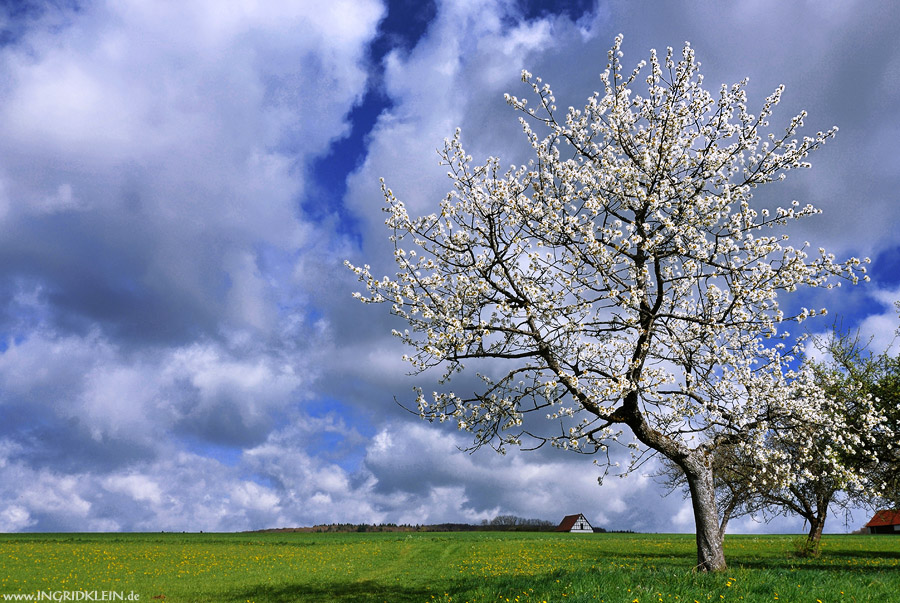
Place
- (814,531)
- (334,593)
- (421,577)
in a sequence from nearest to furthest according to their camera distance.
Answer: (334,593), (421,577), (814,531)

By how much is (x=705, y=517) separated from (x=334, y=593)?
15320mm

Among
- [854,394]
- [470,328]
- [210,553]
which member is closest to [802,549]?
[854,394]

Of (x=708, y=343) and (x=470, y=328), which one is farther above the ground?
(x=470, y=328)

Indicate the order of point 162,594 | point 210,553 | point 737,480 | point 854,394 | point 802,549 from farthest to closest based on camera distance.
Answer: point 210,553 < point 802,549 < point 737,480 < point 162,594 < point 854,394

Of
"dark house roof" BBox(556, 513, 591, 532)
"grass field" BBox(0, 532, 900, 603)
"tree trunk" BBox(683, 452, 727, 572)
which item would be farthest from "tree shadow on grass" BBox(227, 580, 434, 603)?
"dark house roof" BBox(556, 513, 591, 532)

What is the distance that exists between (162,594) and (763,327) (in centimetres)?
2456

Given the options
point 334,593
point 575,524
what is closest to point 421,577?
point 334,593

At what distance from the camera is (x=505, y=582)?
543 inches

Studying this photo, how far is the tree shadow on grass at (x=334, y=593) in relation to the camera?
821 inches

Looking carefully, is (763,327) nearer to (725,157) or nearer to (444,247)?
(725,157)

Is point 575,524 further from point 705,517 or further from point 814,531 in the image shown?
point 705,517

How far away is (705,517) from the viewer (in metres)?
14.5

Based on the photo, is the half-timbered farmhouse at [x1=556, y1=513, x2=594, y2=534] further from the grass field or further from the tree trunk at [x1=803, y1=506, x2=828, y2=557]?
the tree trunk at [x1=803, y1=506, x2=828, y2=557]

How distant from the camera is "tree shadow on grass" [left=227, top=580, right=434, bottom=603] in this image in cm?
2086
